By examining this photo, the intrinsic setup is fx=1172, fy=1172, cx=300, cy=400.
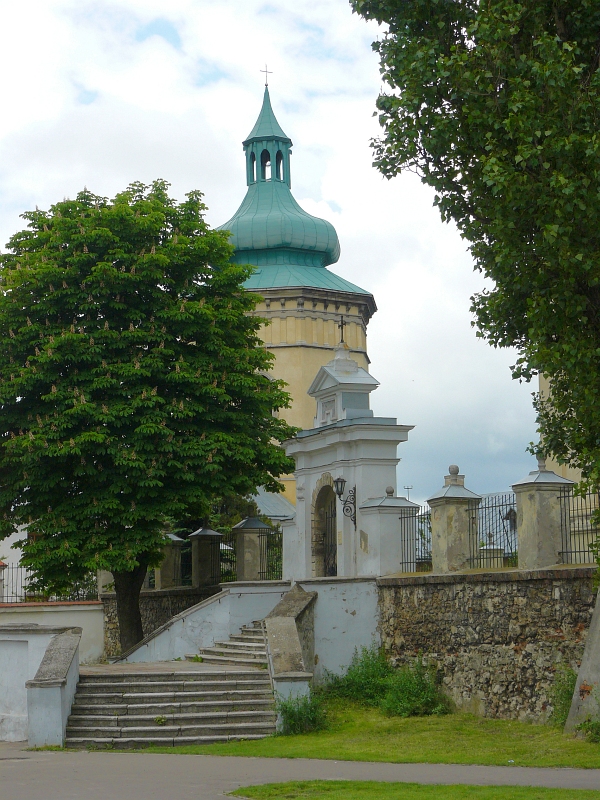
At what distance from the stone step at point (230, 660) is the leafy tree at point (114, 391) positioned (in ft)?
7.16

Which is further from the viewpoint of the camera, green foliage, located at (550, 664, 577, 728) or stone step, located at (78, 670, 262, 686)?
stone step, located at (78, 670, 262, 686)

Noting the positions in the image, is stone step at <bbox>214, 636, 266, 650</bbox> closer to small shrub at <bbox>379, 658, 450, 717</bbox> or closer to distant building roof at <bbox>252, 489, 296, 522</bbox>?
small shrub at <bbox>379, 658, 450, 717</bbox>

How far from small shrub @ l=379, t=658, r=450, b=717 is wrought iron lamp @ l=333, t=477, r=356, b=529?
350 centimetres

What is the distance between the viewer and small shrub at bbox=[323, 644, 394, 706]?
1847 cm

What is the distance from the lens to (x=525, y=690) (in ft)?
52.0

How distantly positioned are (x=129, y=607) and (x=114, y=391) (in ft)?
15.1

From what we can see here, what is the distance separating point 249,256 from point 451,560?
98.0 ft

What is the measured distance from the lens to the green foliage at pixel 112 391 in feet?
69.1

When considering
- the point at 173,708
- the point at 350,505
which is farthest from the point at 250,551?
the point at 173,708

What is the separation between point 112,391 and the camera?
21469mm

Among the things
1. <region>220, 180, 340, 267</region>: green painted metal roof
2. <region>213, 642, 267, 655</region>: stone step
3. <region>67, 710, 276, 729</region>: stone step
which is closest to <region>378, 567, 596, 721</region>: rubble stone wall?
<region>213, 642, 267, 655</region>: stone step

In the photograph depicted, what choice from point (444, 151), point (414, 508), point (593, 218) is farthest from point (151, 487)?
point (593, 218)

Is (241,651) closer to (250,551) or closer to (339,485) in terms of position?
(339,485)

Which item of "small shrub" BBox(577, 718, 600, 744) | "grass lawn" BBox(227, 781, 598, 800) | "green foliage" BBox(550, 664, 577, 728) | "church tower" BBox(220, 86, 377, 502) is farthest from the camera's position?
"church tower" BBox(220, 86, 377, 502)
